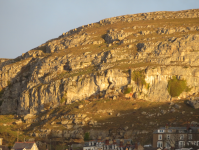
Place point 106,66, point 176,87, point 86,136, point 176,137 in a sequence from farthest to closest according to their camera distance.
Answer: point 106,66 < point 176,87 < point 86,136 < point 176,137

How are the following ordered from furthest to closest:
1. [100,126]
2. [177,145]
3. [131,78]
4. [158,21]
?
[158,21] → [131,78] → [100,126] → [177,145]

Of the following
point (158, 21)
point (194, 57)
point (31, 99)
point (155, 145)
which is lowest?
point (155, 145)

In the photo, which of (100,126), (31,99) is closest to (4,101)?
(31,99)

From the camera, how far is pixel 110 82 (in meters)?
130

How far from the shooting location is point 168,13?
172 meters

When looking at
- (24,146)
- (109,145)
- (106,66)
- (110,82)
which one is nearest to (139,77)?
Answer: (110,82)

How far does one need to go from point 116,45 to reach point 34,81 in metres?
26.3

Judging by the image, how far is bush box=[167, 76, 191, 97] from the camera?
126500 millimetres

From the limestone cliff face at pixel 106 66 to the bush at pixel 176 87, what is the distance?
954 millimetres

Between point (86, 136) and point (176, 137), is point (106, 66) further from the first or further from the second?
point (176, 137)

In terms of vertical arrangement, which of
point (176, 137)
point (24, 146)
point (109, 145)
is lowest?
point (24, 146)

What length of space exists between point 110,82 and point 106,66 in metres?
6.34

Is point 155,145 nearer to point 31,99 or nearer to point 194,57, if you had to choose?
point 194,57

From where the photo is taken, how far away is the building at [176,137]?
89.0m
